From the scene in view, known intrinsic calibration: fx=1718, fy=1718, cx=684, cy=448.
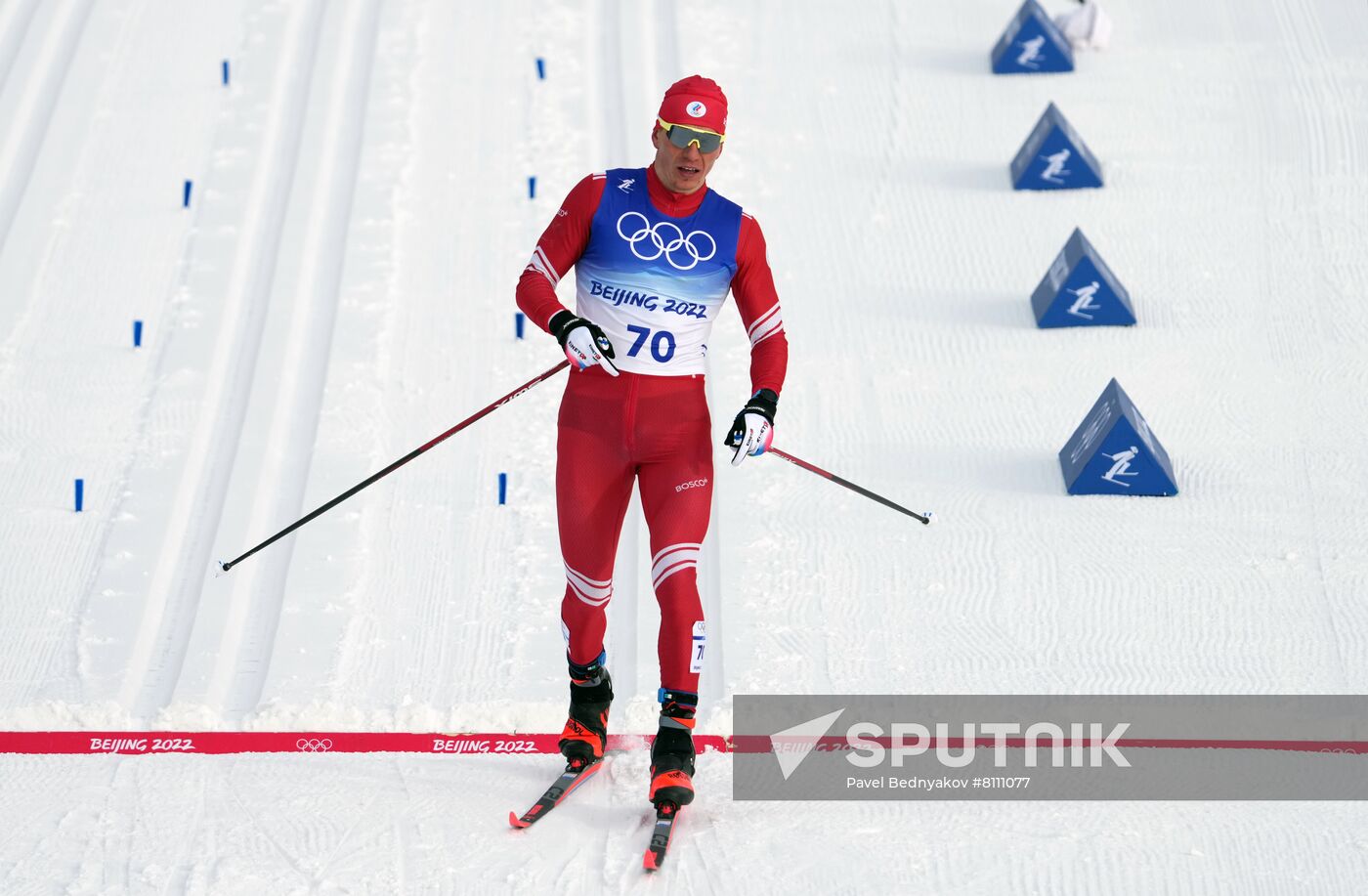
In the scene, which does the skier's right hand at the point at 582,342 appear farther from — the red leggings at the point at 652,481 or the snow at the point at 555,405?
the snow at the point at 555,405

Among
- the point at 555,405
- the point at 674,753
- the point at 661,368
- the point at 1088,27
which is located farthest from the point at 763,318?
the point at 1088,27

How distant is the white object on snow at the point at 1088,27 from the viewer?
34.8 feet

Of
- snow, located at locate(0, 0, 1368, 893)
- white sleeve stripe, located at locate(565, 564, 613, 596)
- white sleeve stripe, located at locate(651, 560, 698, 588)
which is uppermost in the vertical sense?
white sleeve stripe, located at locate(651, 560, 698, 588)

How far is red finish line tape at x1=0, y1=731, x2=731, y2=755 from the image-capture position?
15.9 ft

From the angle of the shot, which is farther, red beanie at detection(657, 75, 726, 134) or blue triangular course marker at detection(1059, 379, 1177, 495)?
blue triangular course marker at detection(1059, 379, 1177, 495)

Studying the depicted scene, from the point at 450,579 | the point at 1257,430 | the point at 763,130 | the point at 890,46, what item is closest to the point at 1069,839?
the point at 450,579

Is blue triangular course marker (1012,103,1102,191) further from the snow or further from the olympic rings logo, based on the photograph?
the olympic rings logo

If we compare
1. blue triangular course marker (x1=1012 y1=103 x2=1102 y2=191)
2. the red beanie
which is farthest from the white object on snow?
the red beanie

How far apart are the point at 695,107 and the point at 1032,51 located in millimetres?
6655

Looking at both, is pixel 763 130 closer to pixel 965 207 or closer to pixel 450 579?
pixel 965 207

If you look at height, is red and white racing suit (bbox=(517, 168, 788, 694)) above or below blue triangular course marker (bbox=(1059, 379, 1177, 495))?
above

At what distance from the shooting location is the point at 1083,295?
26.4ft

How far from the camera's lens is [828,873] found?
4102 millimetres

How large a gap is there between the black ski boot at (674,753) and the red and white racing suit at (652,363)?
5cm
